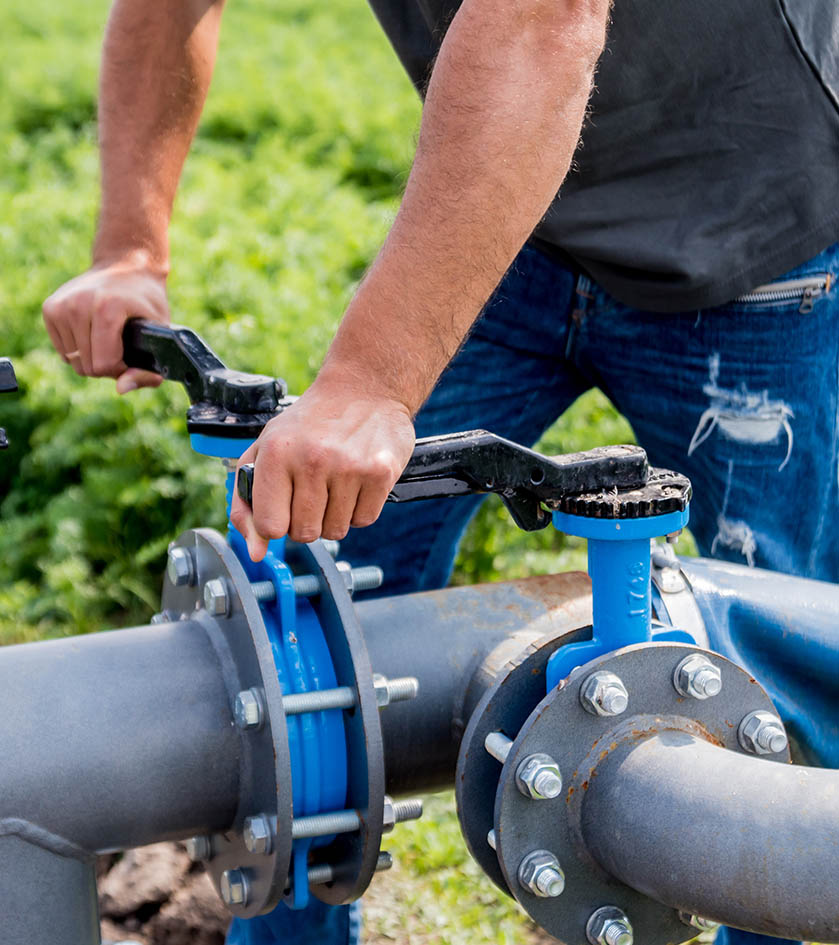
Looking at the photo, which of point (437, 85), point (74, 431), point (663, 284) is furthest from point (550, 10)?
point (74, 431)

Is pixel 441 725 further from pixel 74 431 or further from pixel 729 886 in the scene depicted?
pixel 74 431

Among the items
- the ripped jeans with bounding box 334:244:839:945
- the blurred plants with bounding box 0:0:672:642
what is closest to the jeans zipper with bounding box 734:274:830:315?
the ripped jeans with bounding box 334:244:839:945

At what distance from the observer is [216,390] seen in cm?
142

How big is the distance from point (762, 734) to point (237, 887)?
560mm

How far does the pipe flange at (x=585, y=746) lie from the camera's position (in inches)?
49.1

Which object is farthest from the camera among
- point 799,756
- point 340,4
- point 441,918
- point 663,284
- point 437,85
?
point 340,4

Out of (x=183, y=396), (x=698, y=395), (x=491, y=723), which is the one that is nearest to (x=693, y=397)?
(x=698, y=395)

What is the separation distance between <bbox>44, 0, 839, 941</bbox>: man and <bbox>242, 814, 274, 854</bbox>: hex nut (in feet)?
2.23

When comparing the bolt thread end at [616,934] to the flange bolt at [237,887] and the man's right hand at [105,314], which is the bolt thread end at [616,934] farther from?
the man's right hand at [105,314]

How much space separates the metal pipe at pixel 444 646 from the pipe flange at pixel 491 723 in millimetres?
88

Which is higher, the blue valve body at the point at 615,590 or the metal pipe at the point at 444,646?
the blue valve body at the point at 615,590

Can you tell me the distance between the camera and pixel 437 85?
4.13 ft

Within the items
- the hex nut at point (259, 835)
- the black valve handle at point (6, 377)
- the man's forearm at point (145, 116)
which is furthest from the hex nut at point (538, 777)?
the man's forearm at point (145, 116)

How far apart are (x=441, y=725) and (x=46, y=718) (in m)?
0.43
